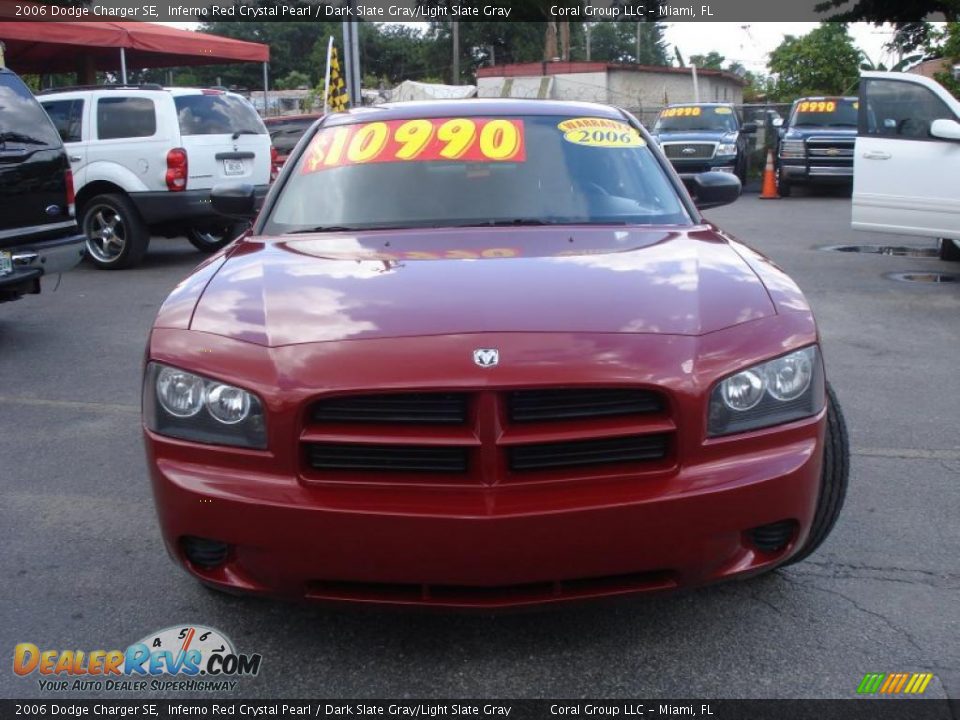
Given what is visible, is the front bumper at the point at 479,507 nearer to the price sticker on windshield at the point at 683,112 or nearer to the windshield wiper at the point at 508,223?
the windshield wiper at the point at 508,223

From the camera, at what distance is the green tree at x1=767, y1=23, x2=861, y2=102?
107 ft

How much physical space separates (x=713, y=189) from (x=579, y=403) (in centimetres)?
248

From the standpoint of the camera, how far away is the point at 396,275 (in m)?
3.16

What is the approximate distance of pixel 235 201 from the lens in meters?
4.70

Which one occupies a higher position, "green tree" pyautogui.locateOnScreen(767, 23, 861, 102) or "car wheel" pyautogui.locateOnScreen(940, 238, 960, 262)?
"green tree" pyautogui.locateOnScreen(767, 23, 861, 102)

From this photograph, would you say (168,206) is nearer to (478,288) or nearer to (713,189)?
(713,189)

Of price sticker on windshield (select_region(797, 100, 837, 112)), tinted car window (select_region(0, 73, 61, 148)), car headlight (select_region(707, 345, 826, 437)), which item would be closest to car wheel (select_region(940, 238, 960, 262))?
tinted car window (select_region(0, 73, 61, 148))

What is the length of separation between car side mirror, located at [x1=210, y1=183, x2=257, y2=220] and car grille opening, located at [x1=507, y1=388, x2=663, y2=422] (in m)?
2.51

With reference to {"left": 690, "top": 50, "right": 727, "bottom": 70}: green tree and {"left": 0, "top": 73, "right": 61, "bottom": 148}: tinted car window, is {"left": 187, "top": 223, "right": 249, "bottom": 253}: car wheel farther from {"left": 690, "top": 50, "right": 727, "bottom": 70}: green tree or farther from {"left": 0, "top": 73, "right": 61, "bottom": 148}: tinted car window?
{"left": 690, "top": 50, "right": 727, "bottom": 70}: green tree

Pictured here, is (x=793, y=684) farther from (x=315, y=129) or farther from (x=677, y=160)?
(x=677, y=160)

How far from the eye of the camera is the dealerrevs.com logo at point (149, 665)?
2852 mm

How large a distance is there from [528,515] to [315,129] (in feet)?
9.10

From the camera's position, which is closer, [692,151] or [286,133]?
[286,133]

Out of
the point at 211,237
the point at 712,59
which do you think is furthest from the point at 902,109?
the point at 712,59
